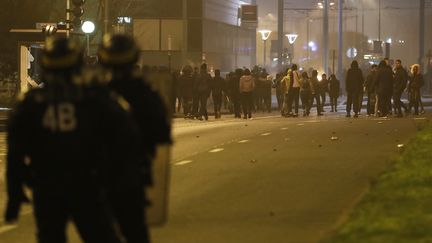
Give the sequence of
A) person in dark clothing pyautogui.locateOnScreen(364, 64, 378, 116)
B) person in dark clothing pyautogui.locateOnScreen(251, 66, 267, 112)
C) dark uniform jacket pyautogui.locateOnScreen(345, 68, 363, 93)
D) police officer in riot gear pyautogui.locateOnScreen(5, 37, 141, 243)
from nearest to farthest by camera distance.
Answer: police officer in riot gear pyautogui.locateOnScreen(5, 37, 141, 243)
person in dark clothing pyautogui.locateOnScreen(364, 64, 378, 116)
dark uniform jacket pyautogui.locateOnScreen(345, 68, 363, 93)
person in dark clothing pyautogui.locateOnScreen(251, 66, 267, 112)

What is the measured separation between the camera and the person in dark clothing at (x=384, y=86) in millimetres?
28906

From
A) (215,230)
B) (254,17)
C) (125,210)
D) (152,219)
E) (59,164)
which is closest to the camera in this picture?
(59,164)

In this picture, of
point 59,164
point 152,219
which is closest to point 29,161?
point 59,164

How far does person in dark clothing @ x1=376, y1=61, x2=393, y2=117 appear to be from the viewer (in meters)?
28.9

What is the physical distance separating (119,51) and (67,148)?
0.81 m

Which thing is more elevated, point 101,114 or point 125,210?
point 101,114

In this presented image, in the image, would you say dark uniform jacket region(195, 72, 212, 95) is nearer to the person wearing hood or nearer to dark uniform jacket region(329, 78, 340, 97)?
the person wearing hood

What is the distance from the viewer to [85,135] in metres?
5.70

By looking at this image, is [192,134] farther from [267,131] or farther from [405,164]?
[405,164]

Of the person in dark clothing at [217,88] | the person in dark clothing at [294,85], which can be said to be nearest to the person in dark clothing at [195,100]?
the person in dark clothing at [217,88]

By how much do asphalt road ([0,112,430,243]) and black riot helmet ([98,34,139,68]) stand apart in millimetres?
2997

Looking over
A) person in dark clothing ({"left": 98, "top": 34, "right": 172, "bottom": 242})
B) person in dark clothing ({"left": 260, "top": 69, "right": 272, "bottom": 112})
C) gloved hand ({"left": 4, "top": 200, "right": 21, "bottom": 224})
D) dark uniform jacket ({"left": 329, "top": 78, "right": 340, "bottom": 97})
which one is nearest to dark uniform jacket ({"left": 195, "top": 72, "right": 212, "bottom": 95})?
person in dark clothing ({"left": 260, "top": 69, "right": 272, "bottom": 112})

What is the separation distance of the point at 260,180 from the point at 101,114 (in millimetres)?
7638

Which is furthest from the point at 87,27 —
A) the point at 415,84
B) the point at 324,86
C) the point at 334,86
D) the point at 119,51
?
the point at 119,51
